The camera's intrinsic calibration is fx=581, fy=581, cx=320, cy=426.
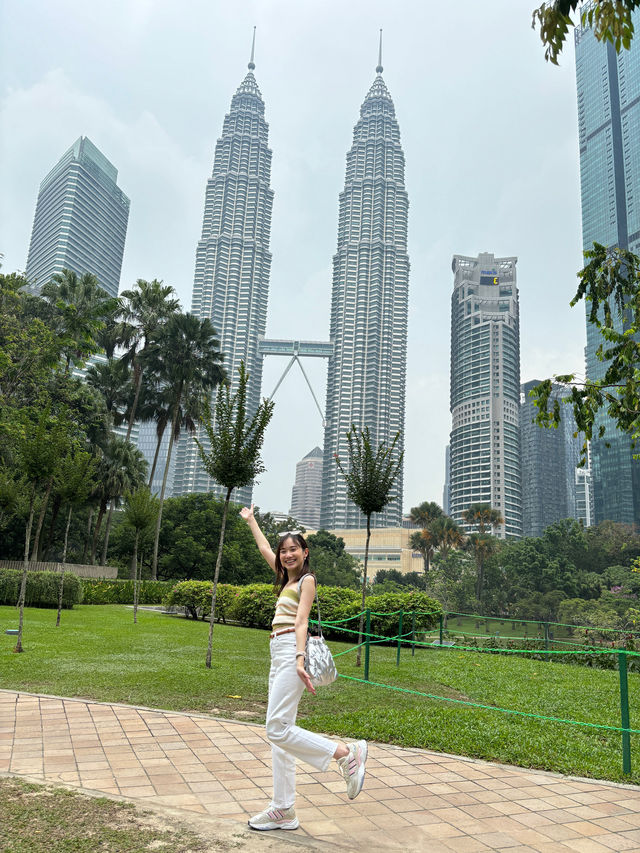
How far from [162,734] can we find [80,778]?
1.34m

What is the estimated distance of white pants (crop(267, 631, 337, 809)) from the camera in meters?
3.28

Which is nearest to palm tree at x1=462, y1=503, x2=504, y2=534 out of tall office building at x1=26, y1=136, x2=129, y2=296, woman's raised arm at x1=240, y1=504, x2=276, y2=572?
woman's raised arm at x1=240, y1=504, x2=276, y2=572

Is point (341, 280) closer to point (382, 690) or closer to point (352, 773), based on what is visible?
point (382, 690)

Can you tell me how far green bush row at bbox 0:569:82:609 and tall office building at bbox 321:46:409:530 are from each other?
11328cm

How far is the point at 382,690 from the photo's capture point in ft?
27.7

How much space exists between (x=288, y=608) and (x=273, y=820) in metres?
1.14

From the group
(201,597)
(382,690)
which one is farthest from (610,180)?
(382,690)

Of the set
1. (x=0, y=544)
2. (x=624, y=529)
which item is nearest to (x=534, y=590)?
(x=624, y=529)

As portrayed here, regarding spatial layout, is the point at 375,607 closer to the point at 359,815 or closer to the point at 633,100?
the point at 359,815

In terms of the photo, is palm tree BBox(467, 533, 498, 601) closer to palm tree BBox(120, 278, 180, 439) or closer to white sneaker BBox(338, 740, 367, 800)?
palm tree BBox(120, 278, 180, 439)

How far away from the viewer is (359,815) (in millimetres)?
3627

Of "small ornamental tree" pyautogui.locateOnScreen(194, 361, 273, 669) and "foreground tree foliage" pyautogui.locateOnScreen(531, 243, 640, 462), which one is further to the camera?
"small ornamental tree" pyautogui.locateOnScreen(194, 361, 273, 669)

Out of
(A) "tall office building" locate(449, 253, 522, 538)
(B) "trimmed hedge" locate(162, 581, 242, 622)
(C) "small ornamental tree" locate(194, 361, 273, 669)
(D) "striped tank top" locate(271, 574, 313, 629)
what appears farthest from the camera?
(A) "tall office building" locate(449, 253, 522, 538)

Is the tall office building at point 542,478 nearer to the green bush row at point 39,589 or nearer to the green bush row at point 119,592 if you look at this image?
the green bush row at point 119,592
